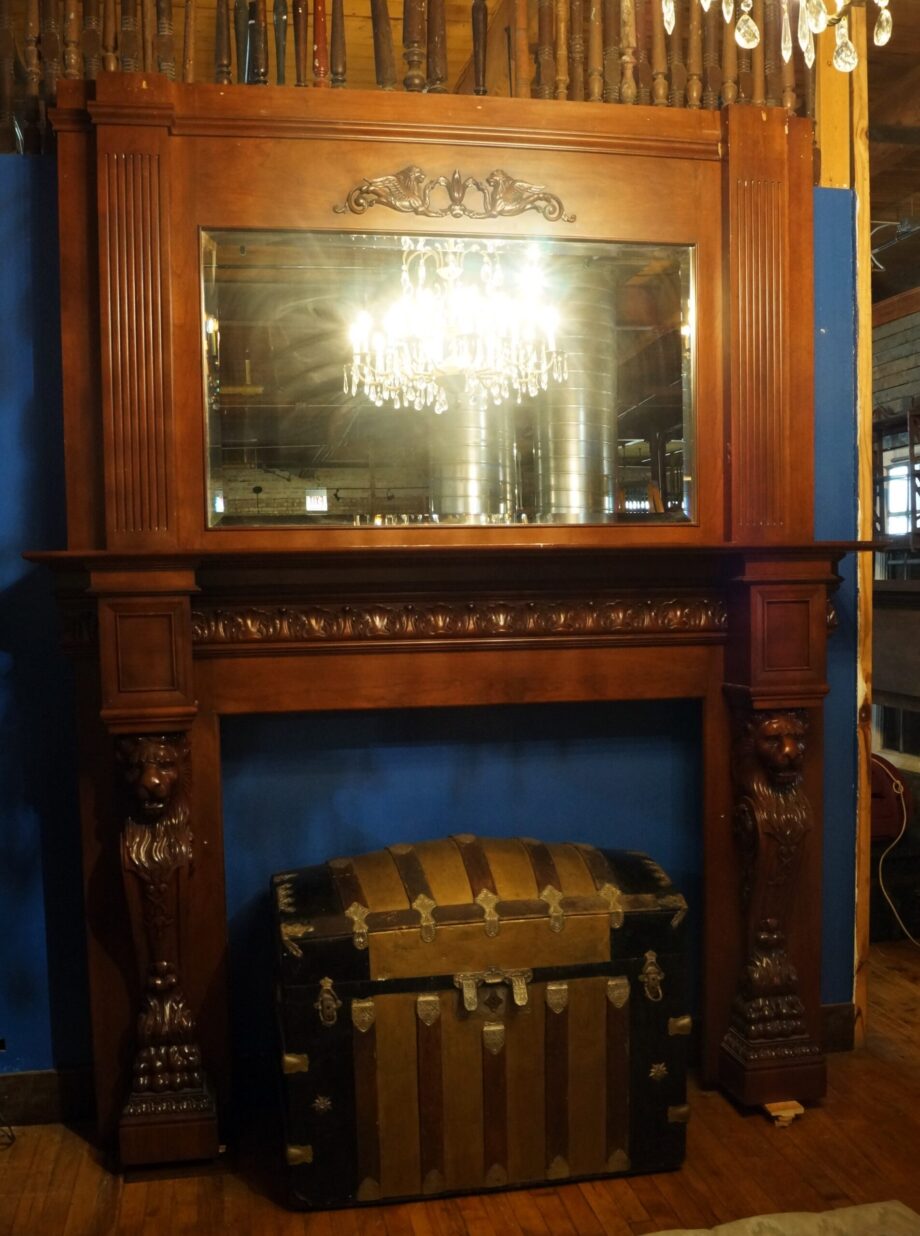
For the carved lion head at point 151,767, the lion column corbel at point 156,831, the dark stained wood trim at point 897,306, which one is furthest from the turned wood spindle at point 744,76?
the dark stained wood trim at point 897,306

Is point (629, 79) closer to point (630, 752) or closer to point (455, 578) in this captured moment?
point (455, 578)

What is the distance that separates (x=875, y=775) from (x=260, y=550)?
9.16 feet

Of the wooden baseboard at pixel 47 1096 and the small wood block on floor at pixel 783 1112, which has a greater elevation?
the wooden baseboard at pixel 47 1096

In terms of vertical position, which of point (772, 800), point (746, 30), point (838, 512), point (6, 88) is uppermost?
point (6, 88)

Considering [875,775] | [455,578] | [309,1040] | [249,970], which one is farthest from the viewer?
[875,775]

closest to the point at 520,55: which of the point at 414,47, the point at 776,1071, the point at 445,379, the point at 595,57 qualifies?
the point at 595,57

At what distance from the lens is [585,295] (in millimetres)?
2852

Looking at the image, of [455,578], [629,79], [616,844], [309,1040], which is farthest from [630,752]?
[629,79]

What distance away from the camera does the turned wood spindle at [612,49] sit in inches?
112

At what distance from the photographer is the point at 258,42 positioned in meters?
2.68

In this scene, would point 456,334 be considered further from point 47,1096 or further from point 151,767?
point 47,1096

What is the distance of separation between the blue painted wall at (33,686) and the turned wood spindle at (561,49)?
1269 millimetres

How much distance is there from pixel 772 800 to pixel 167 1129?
5.34 ft

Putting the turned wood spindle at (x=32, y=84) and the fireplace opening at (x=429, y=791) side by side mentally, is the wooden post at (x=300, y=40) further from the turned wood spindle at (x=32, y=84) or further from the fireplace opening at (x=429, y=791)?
the fireplace opening at (x=429, y=791)
